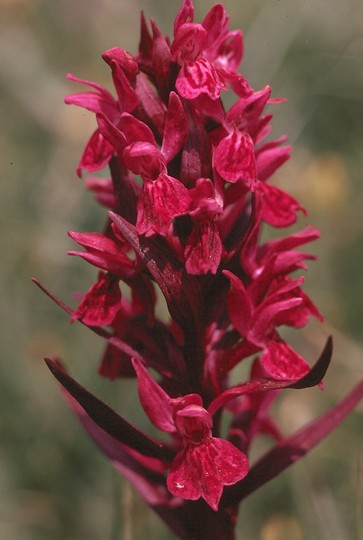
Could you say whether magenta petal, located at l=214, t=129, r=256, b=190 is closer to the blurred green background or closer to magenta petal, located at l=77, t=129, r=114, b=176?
magenta petal, located at l=77, t=129, r=114, b=176

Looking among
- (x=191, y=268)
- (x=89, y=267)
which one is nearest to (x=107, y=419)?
(x=191, y=268)

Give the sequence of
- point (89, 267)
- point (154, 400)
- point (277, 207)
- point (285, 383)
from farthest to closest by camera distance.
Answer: point (89, 267)
point (277, 207)
point (154, 400)
point (285, 383)

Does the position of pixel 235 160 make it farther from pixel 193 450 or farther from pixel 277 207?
pixel 193 450

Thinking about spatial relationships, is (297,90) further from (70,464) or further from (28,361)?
(70,464)

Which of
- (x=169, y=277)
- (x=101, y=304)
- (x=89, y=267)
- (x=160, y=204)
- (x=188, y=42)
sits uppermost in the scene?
(x=188, y=42)

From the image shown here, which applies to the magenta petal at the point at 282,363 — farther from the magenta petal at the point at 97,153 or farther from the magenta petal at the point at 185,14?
the magenta petal at the point at 185,14

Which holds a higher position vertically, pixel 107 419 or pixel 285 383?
pixel 285 383

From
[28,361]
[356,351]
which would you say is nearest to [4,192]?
[28,361]

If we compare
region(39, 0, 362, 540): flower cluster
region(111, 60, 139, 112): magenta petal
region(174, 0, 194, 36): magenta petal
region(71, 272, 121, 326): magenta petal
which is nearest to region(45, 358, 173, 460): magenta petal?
region(39, 0, 362, 540): flower cluster
